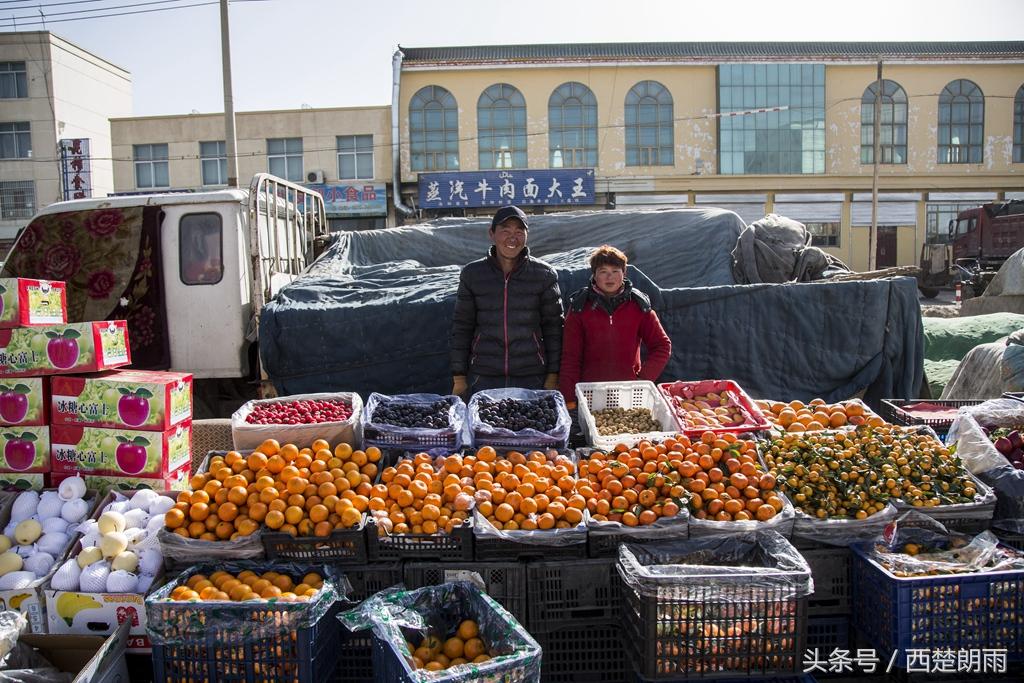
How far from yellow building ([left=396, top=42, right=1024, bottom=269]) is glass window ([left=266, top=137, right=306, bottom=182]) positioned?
4.17 m

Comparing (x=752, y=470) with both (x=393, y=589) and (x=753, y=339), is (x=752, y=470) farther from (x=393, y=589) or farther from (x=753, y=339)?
(x=753, y=339)

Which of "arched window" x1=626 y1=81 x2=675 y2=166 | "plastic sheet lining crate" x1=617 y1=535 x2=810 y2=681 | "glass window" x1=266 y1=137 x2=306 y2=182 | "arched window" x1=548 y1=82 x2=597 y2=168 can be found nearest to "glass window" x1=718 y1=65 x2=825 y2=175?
"arched window" x1=626 y1=81 x2=675 y2=166

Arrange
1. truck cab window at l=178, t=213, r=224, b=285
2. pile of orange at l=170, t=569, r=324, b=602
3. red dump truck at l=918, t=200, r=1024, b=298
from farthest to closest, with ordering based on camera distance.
→ 1. red dump truck at l=918, t=200, r=1024, b=298
2. truck cab window at l=178, t=213, r=224, b=285
3. pile of orange at l=170, t=569, r=324, b=602

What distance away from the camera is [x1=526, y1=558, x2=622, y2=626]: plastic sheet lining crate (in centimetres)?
315

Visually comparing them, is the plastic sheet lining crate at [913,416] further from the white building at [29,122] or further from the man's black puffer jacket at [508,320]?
the white building at [29,122]

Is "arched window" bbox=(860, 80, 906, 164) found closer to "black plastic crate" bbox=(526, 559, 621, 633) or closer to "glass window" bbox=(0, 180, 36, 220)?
"black plastic crate" bbox=(526, 559, 621, 633)

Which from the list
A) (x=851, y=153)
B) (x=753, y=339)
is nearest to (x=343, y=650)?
(x=753, y=339)

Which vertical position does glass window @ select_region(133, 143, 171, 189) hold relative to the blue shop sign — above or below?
above

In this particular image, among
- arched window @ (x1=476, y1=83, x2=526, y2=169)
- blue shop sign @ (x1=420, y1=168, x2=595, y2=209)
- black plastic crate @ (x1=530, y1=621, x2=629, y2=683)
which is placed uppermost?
arched window @ (x1=476, y1=83, x2=526, y2=169)

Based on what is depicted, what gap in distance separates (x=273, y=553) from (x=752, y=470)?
2256 millimetres

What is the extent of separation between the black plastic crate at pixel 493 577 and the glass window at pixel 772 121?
26778 mm

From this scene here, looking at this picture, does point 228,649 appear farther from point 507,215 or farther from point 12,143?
point 12,143

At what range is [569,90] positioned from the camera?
88.8ft

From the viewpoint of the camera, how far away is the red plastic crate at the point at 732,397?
4152 millimetres
